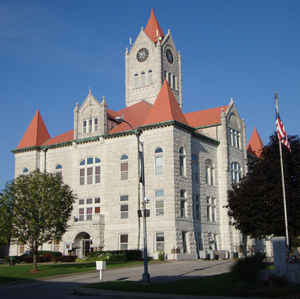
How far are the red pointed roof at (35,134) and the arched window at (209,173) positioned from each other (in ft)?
75.8

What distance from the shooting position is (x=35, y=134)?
65.8 m

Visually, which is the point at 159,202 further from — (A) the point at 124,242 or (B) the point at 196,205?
(A) the point at 124,242

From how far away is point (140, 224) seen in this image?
54125 mm

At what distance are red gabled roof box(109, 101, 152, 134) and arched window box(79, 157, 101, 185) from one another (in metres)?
4.39

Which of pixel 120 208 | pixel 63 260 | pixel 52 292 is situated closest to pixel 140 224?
pixel 120 208

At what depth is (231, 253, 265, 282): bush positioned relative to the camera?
22953 millimetres

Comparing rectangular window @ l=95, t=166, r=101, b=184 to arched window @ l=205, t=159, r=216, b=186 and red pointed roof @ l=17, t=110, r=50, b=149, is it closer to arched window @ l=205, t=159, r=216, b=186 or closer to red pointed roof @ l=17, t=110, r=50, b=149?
red pointed roof @ l=17, t=110, r=50, b=149

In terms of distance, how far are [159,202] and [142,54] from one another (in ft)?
98.6

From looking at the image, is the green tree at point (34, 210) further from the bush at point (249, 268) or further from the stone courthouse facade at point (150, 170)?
the bush at point (249, 268)

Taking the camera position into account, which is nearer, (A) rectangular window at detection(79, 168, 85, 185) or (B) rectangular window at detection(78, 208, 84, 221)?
(B) rectangular window at detection(78, 208, 84, 221)

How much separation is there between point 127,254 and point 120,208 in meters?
8.20

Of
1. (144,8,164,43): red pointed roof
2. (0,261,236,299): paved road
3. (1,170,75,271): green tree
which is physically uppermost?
(144,8,164,43): red pointed roof

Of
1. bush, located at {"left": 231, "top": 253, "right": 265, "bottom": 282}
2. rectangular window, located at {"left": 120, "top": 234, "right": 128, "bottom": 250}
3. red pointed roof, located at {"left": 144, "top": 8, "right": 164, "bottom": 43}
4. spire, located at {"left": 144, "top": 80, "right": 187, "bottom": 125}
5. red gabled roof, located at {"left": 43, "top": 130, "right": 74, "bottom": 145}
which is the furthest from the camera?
red pointed roof, located at {"left": 144, "top": 8, "right": 164, "bottom": 43}

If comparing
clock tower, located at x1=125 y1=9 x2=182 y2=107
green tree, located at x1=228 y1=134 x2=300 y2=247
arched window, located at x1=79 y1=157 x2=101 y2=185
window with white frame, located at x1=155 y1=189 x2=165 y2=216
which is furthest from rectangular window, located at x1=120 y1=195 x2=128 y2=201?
clock tower, located at x1=125 y1=9 x2=182 y2=107
